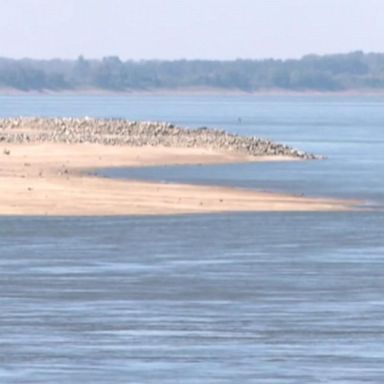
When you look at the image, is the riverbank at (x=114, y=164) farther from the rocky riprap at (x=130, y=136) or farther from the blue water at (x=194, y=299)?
the blue water at (x=194, y=299)

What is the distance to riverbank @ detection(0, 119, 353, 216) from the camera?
34.3m

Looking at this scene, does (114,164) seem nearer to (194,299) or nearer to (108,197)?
(108,197)

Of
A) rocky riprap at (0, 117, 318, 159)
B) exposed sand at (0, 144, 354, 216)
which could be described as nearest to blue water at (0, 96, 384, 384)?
exposed sand at (0, 144, 354, 216)

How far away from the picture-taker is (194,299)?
21.1 metres

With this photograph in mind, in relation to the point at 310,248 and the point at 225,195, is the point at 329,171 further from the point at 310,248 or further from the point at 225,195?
the point at 310,248

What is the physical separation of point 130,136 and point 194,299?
40.0 m

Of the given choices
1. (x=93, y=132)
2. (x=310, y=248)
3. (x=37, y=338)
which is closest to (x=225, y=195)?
(x=310, y=248)

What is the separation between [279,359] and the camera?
1673 cm

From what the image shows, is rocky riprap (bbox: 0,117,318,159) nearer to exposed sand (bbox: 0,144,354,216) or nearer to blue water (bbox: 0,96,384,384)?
exposed sand (bbox: 0,144,354,216)

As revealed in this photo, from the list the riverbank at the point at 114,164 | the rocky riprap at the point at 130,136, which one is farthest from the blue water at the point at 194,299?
the rocky riprap at the point at 130,136

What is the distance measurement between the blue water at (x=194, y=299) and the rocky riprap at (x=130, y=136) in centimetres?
2337

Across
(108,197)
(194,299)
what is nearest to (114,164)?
(108,197)

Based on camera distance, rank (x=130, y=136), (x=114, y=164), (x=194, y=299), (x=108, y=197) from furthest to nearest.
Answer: (x=130, y=136) → (x=114, y=164) → (x=108, y=197) → (x=194, y=299)

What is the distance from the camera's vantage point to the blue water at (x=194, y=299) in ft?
53.8
